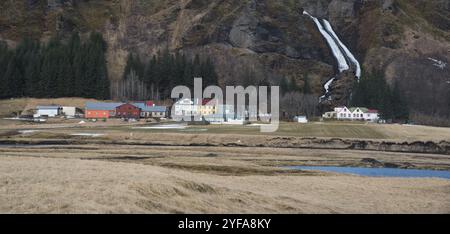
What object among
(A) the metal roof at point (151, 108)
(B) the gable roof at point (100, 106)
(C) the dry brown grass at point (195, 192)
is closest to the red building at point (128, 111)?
(B) the gable roof at point (100, 106)

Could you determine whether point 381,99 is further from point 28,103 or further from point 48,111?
point 28,103

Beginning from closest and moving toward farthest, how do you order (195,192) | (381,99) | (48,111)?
1. (195,192)
2. (48,111)
3. (381,99)

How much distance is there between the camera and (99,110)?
451 ft

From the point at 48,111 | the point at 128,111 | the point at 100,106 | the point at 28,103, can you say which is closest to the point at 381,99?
the point at 128,111

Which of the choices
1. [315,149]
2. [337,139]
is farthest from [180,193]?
[337,139]

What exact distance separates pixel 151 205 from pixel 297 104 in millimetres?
132961

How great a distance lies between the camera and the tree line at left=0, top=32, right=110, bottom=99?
6225 inches

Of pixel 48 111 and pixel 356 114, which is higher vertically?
pixel 48 111

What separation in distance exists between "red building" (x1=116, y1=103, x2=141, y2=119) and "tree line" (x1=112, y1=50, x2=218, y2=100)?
76.0 feet

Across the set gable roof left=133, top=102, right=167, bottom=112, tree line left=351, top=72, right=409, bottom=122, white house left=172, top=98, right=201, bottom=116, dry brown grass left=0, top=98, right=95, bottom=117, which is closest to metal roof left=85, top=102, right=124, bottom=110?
gable roof left=133, top=102, right=167, bottom=112

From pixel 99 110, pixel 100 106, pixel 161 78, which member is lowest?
pixel 99 110

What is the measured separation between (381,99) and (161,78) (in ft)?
211

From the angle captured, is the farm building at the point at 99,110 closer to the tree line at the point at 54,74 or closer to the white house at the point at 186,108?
the white house at the point at 186,108

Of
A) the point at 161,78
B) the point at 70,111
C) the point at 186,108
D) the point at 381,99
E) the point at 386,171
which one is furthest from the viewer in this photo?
the point at 161,78
